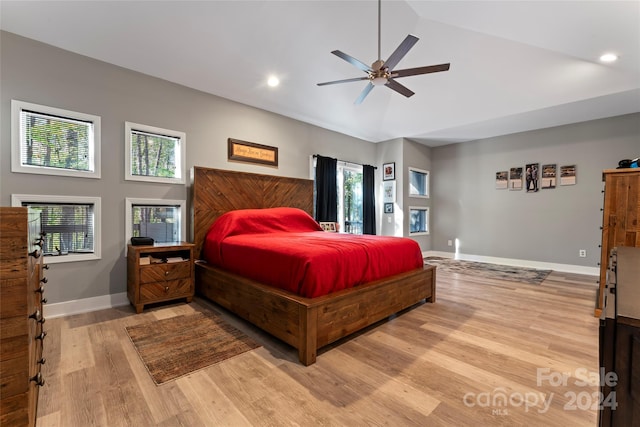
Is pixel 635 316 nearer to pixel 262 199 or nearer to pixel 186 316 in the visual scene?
pixel 186 316

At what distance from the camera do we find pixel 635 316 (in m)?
0.71

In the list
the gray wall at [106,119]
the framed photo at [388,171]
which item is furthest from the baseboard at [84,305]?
the framed photo at [388,171]

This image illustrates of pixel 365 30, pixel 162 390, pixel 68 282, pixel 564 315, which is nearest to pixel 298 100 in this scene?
pixel 365 30

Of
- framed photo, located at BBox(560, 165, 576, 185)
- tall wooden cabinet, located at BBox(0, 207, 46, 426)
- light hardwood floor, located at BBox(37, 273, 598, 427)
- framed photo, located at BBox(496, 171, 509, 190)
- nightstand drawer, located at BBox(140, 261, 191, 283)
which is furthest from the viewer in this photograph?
framed photo, located at BBox(496, 171, 509, 190)

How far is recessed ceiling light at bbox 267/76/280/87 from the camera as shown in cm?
400

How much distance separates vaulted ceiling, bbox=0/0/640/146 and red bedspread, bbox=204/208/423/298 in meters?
2.05

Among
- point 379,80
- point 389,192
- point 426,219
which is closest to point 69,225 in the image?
point 379,80

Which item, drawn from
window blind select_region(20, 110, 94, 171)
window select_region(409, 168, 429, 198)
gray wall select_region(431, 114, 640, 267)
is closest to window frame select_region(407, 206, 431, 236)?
gray wall select_region(431, 114, 640, 267)

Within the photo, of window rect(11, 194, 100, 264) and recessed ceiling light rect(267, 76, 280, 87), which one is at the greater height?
recessed ceiling light rect(267, 76, 280, 87)

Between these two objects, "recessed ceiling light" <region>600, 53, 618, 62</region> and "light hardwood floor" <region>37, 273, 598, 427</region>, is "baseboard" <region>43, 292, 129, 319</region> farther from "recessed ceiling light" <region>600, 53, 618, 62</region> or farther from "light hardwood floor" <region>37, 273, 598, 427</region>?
"recessed ceiling light" <region>600, 53, 618, 62</region>

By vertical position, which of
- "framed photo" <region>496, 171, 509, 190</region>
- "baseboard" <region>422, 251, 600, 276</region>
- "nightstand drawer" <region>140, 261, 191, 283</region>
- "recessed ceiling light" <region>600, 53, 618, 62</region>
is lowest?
"baseboard" <region>422, 251, 600, 276</region>

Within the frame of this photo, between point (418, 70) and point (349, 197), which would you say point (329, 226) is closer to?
point (349, 197)

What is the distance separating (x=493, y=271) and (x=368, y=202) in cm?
276

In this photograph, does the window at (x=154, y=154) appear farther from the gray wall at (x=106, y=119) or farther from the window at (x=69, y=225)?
the window at (x=69, y=225)
